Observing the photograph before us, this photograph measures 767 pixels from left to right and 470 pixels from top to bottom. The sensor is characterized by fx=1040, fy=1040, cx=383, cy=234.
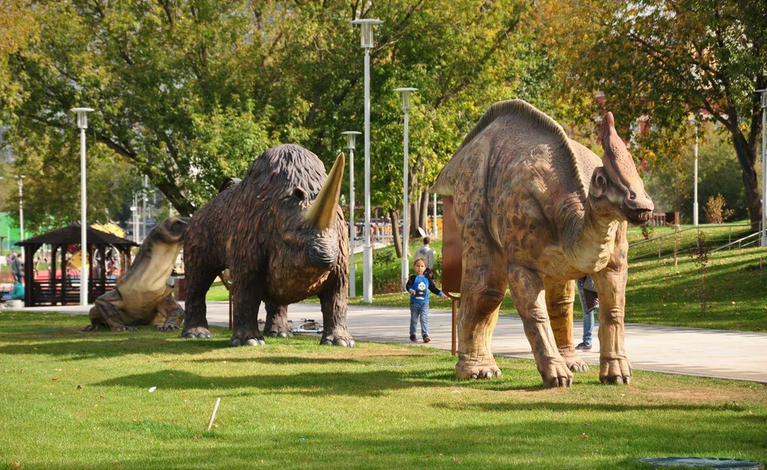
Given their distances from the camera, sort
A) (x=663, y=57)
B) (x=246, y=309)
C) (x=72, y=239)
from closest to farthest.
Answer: (x=246, y=309), (x=663, y=57), (x=72, y=239)

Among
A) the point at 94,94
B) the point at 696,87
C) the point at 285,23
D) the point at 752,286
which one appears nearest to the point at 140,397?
the point at 752,286

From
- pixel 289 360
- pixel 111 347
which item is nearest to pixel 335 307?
pixel 289 360

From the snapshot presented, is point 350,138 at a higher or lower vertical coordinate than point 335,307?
higher

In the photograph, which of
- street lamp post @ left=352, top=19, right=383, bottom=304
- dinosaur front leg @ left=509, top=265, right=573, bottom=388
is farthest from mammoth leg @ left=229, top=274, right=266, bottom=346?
street lamp post @ left=352, top=19, right=383, bottom=304

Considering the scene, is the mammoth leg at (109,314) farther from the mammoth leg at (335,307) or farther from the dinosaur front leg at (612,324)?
the dinosaur front leg at (612,324)

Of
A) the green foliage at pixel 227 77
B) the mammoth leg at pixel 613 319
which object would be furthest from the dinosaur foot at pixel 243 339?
the green foliage at pixel 227 77

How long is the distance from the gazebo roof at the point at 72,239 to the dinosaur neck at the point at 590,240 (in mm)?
24350

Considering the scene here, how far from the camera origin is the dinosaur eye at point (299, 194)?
1570cm

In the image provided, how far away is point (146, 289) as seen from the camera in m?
20.6

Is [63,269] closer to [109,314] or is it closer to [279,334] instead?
[109,314]

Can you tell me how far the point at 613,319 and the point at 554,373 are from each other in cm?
100

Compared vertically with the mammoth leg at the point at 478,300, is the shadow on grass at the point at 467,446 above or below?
below

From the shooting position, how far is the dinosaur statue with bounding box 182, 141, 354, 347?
1519 centimetres

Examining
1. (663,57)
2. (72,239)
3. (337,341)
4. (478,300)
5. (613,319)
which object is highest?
(663,57)
